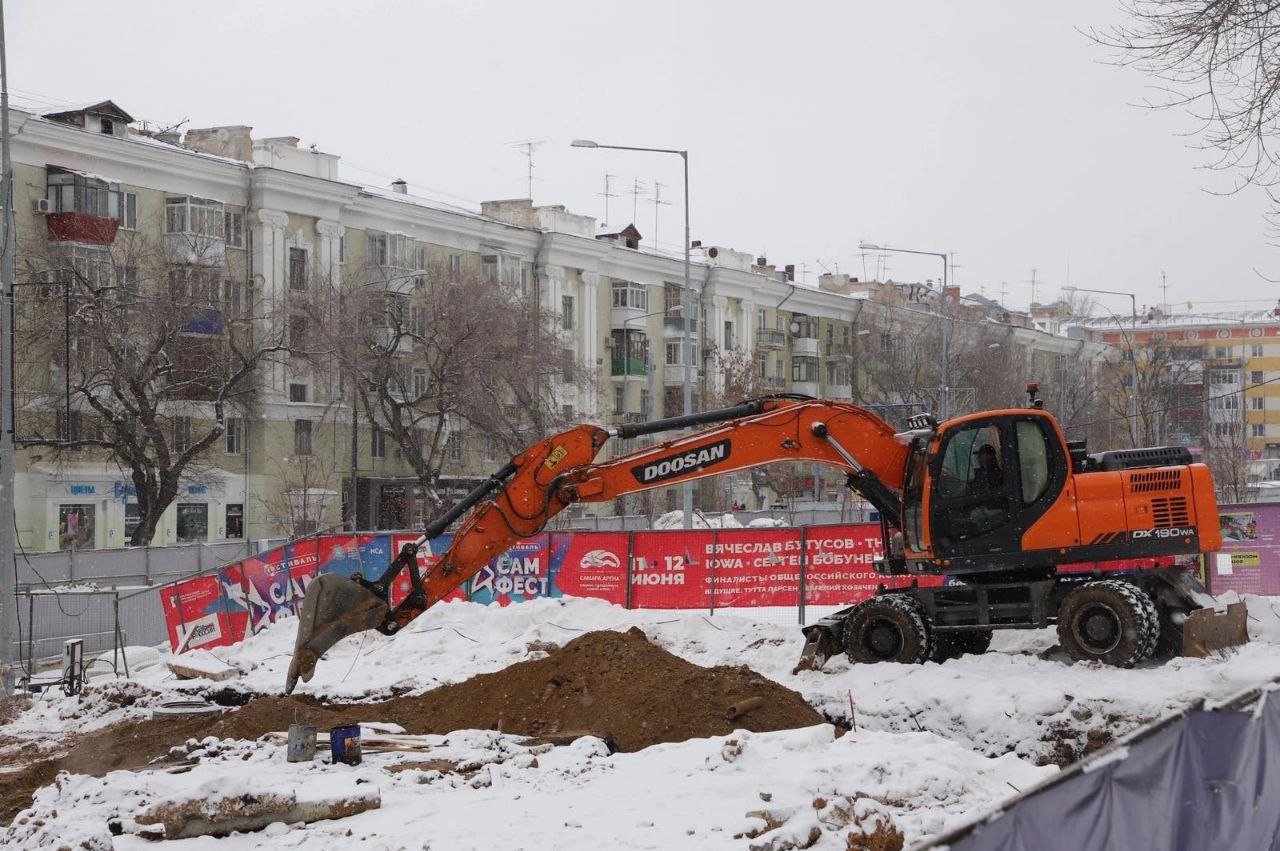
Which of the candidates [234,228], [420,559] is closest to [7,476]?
[420,559]

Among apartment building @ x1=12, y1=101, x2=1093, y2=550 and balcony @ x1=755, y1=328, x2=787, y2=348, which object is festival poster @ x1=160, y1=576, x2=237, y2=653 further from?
balcony @ x1=755, y1=328, x2=787, y2=348

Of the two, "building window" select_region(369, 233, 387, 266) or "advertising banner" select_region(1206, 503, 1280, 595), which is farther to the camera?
"building window" select_region(369, 233, 387, 266)

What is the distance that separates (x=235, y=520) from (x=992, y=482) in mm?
37182

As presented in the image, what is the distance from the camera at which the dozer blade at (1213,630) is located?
532 inches

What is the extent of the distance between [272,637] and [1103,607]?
12615 millimetres

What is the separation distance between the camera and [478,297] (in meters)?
46.5

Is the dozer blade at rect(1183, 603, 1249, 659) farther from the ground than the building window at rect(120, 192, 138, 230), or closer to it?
closer to it

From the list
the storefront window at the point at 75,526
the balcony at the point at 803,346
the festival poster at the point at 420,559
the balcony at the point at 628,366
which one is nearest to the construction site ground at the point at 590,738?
the festival poster at the point at 420,559

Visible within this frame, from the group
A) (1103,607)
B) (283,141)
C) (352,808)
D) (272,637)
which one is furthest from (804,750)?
(283,141)

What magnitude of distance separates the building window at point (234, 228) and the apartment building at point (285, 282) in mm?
55

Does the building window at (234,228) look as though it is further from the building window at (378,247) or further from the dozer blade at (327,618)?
the dozer blade at (327,618)

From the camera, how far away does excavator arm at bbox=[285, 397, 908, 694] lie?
13383mm

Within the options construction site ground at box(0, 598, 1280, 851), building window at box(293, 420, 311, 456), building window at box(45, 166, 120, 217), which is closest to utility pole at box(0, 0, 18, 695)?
construction site ground at box(0, 598, 1280, 851)

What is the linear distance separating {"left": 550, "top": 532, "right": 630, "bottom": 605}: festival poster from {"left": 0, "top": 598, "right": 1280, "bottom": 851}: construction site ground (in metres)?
2.17
